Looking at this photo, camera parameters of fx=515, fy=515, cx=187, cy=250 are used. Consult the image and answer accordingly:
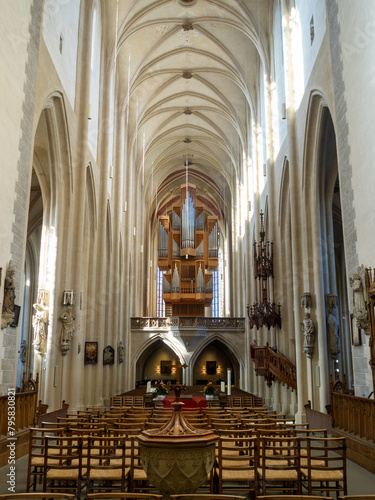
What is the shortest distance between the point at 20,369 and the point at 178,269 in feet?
48.2

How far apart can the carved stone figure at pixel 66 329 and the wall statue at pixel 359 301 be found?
27.7 feet

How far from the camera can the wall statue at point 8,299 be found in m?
9.70

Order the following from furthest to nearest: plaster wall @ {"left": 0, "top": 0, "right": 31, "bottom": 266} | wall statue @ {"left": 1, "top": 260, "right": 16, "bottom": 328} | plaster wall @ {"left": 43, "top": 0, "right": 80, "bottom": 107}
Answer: plaster wall @ {"left": 43, "top": 0, "right": 80, "bottom": 107}
plaster wall @ {"left": 0, "top": 0, "right": 31, "bottom": 266}
wall statue @ {"left": 1, "top": 260, "right": 16, "bottom": 328}

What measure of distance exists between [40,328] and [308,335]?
24.8ft

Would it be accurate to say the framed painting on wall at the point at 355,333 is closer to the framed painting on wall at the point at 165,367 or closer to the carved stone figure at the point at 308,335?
the carved stone figure at the point at 308,335

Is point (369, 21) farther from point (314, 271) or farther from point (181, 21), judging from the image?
point (181, 21)

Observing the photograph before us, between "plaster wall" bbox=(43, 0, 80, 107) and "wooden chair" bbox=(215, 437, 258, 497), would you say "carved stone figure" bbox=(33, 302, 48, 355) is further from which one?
"wooden chair" bbox=(215, 437, 258, 497)

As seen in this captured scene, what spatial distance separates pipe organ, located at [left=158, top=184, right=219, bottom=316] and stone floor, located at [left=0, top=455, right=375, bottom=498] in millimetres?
28898

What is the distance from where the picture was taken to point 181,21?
23.5m

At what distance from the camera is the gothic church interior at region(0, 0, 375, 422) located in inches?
414

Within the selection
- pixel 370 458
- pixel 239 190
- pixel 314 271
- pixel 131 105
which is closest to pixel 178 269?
pixel 239 190

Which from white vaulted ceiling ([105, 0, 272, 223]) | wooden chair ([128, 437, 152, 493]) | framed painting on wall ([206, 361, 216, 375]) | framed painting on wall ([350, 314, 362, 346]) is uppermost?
white vaulted ceiling ([105, 0, 272, 223])

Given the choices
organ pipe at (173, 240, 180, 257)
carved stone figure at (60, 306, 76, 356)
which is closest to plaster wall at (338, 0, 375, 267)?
carved stone figure at (60, 306, 76, 356)

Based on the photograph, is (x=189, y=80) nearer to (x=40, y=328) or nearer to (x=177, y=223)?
(x=177, y=223)
